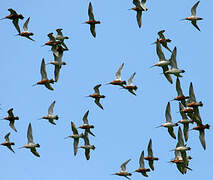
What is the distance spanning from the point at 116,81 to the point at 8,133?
8384 mm

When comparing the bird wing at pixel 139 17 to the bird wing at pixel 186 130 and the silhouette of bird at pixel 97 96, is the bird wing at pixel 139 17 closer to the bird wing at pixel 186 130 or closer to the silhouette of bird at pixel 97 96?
the silhouette of bird at pixel 97 96

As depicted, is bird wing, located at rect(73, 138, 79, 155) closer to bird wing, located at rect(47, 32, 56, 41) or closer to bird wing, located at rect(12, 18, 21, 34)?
bird wing, located at rect(47, 32, 56, 41)

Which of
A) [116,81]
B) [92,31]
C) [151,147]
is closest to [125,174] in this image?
[151,147]

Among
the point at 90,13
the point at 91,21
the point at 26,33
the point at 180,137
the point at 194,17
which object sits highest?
the point at 90,13

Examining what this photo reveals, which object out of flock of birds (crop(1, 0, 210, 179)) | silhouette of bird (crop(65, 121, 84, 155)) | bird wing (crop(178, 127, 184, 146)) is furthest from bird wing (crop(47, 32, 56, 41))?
bird wing (crop(178, 127, 184, 146))

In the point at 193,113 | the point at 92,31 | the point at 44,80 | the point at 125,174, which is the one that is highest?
the point at 92,31

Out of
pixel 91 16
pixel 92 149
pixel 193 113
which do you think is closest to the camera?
pixel 193 113

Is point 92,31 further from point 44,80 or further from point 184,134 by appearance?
point 184,134

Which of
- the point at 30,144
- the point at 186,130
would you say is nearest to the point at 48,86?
the point at 30,144

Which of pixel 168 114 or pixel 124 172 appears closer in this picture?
pixel 168 114

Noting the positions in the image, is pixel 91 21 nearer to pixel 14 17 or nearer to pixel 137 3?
pixel 137 3

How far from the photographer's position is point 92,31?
1869 inches

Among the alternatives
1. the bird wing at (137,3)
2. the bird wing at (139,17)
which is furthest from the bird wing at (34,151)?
the bird wing at (137,3)

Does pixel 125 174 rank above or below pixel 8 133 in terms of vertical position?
below
